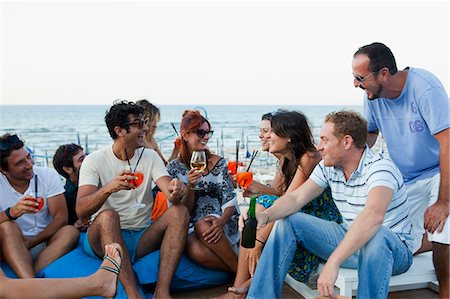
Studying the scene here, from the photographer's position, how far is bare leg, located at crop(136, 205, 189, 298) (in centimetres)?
297

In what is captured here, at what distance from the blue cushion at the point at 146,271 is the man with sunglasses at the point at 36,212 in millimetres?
80

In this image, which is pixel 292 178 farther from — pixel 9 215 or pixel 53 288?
pixel 9 215

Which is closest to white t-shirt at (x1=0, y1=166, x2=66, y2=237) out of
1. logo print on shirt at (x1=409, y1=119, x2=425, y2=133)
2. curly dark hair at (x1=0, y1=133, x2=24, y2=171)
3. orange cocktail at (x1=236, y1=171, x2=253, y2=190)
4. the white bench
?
curly dark hair at (x1=0, y1=133, x2=24, y2=171)

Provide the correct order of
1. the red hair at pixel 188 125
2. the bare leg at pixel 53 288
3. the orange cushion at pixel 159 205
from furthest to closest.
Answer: the orange cushion at pixel 159 205
the red hair at pixel 188 125
the bare leg at pixel 53 288

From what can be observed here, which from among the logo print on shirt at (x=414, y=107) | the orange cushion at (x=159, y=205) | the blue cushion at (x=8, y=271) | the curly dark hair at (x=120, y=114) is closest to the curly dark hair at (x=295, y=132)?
the logo print on shirt at (x=414, y=107)

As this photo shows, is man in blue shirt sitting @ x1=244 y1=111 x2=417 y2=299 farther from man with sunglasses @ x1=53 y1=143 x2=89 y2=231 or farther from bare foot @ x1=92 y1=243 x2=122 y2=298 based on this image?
man with sunglasses @ x1=53 y1=143 x2=89 y2=231

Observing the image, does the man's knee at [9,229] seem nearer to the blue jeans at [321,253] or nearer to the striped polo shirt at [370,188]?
the blue jeans at [321,253]

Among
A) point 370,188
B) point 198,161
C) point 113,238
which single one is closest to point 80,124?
point 198,161

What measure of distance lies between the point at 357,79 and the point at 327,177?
777mm

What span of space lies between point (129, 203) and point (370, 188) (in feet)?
5.54

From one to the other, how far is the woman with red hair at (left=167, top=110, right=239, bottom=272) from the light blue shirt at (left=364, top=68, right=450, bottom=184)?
118cm

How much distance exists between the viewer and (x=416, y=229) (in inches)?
123

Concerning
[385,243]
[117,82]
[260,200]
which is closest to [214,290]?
[260,200]

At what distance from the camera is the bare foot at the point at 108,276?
2.34m
